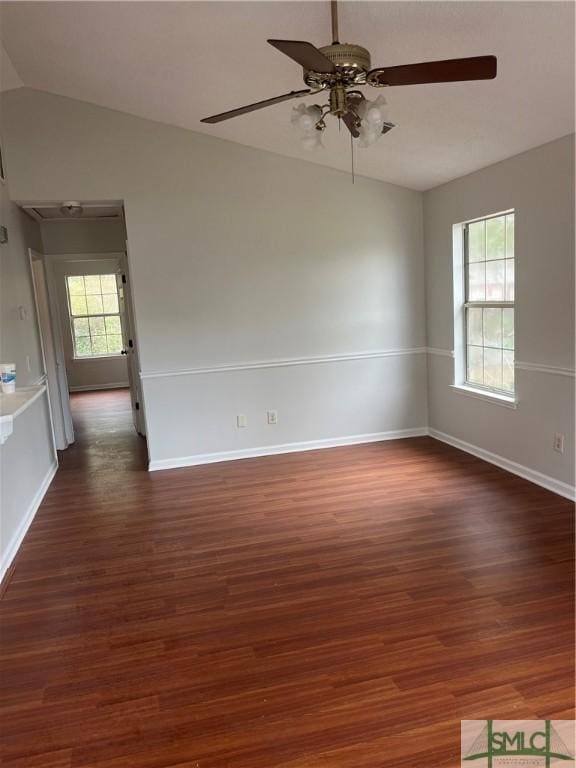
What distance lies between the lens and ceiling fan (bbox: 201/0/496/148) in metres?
1.87

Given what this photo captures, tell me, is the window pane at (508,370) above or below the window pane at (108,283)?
below

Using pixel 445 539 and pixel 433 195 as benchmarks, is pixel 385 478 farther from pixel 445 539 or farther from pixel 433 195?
pixel 433 195

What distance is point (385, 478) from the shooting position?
4254mm

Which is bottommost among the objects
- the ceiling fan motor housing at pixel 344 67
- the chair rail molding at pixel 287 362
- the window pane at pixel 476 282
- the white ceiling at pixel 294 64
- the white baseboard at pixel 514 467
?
the white baseboard at pixel 514 467

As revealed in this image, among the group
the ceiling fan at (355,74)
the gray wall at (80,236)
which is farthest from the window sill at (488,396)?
the gray wall at (80,236)

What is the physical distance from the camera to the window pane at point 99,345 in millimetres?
9773

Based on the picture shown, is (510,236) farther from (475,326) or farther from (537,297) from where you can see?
(475,326)

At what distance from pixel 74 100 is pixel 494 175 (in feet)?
11.0

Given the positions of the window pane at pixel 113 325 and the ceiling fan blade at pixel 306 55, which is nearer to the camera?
the ceiling fan blade at pixel 306 55

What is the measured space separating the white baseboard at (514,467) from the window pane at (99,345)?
265 inches

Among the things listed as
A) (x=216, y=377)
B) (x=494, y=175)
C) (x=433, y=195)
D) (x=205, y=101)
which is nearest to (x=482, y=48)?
(x=494, y=175)

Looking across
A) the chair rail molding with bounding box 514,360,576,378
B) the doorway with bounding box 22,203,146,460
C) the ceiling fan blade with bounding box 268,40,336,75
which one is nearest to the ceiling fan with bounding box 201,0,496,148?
the ceiling fan blade with bounding box 268,40,336,75

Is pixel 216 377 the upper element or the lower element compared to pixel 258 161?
lower

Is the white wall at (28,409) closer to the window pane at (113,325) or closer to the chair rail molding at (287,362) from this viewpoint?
the chair rail molding at (287,362)
